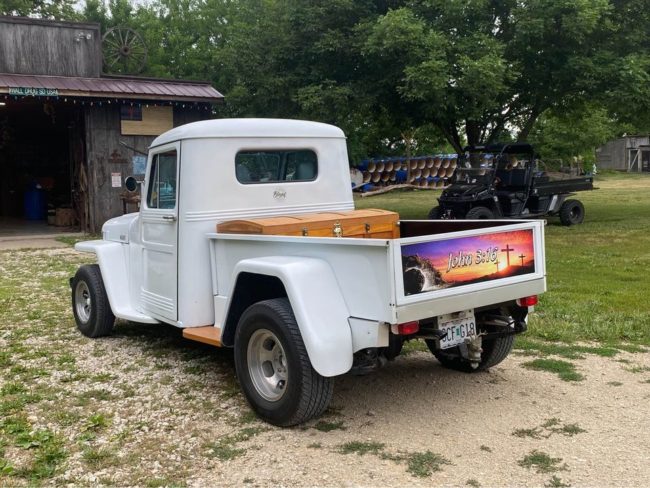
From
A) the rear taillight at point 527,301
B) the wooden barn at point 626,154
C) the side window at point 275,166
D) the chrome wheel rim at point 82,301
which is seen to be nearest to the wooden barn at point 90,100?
the chrome wheel rim at point 82,301

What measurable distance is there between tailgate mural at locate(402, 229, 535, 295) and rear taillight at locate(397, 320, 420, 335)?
0.19m

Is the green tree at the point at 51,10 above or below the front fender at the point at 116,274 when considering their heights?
above

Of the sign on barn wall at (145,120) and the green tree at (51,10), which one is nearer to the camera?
the sign on barn wall at (145,120)

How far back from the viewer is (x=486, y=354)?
5090 mm

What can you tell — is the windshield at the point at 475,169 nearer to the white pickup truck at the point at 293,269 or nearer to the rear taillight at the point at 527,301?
the white pickup truck at the point at 293,269

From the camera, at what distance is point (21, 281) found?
9.84m

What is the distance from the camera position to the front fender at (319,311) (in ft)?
12.5

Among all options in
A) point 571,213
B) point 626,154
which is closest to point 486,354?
point 571,213

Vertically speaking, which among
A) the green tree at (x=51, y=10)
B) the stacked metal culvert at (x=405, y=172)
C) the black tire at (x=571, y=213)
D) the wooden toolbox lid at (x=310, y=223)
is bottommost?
the black tire at (x=571, y=213)

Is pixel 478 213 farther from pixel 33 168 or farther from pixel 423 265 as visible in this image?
pixel 33 168

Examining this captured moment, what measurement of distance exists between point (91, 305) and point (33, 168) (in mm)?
17575

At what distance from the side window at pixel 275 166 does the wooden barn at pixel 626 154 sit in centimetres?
4516

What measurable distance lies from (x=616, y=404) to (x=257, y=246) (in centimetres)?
265

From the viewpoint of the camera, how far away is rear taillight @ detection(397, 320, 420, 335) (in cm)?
380
